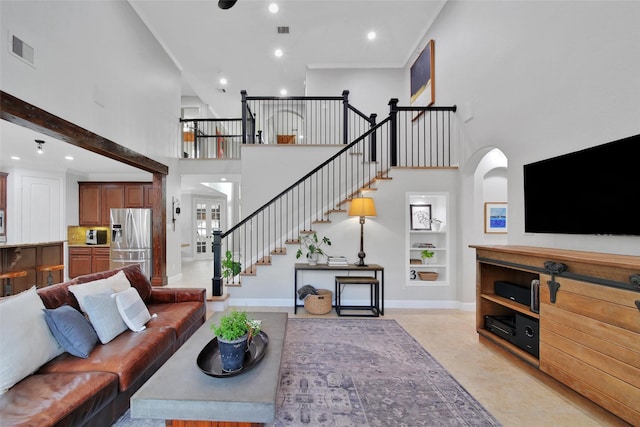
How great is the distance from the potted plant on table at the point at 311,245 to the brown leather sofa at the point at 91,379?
6.44 ft

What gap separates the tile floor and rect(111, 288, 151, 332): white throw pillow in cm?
275

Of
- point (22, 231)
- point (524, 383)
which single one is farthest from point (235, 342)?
point (22, 231)

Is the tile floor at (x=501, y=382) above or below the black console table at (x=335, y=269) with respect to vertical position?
below

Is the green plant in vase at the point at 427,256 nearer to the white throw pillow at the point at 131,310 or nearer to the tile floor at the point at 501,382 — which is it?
the tile floor at the point at 501,382

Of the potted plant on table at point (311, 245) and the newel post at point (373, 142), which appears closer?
the potted plant on table at point (311, 245)

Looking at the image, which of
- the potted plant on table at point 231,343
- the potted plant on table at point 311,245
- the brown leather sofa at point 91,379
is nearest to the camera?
the brown leather sofa at point 91,379

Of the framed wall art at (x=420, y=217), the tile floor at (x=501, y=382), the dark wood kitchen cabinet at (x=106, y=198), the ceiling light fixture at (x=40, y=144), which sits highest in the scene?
the ceiling light fixture at (x=40, y=144)

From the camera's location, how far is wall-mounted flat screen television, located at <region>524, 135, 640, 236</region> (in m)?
1.94

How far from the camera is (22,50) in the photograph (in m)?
2.65

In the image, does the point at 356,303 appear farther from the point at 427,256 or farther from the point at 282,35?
the point at 282,35

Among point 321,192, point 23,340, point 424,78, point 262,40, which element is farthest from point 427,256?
point 262,40

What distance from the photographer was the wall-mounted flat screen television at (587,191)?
1943 millimetres

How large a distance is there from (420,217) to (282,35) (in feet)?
14.1

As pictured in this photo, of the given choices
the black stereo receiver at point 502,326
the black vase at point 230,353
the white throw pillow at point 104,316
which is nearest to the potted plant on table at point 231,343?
the black vase at point 230,353
